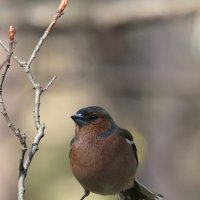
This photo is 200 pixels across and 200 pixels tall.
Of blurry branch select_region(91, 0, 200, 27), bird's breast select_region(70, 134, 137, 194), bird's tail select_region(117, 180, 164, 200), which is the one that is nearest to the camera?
bird's breast select_region(70, 134, 137, 194)

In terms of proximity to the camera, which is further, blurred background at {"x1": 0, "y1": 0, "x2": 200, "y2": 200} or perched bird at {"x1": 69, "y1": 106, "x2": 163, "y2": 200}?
blurred background at {"x1": 0, "y1": 0, "x2": 200, "y2": 200}

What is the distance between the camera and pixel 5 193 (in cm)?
1316

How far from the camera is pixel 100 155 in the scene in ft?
23.3

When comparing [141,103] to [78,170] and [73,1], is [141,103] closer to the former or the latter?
[73,1]

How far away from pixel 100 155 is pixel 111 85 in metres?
8.72

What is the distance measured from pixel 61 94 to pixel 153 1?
274 cm

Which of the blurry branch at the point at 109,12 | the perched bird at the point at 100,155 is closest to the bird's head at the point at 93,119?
the perched bird at the point at 100,155

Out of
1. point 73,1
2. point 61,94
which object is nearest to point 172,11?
point 73,1

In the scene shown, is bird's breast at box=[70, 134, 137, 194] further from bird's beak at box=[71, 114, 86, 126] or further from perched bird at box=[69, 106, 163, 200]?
bird's beak at box=[71, 114, 86, 126]

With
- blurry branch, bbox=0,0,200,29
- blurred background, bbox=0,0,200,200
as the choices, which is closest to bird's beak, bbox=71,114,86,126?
blurred background, bbox=0,0,200,200

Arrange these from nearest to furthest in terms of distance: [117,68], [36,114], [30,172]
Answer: [36,114] < [30,172] < [117,68]

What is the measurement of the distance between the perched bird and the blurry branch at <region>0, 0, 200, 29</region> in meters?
5.72

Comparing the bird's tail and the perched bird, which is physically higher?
the perched bird

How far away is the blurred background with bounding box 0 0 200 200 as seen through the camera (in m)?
13.0
